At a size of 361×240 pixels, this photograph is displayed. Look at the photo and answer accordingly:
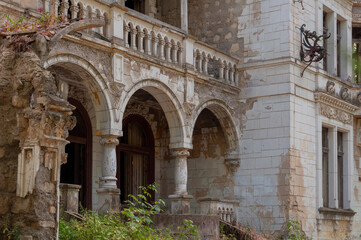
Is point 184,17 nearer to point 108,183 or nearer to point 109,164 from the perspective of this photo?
point 109,164

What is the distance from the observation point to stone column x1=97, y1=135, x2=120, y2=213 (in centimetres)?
1170

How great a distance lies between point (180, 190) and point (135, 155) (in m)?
2.79

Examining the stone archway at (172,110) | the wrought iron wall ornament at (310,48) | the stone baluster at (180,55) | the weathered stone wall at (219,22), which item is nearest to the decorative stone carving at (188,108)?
the stone archway at (172,110)

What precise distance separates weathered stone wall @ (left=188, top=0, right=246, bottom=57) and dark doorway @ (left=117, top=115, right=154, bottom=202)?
280 centimetres

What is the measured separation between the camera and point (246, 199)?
15289 mm

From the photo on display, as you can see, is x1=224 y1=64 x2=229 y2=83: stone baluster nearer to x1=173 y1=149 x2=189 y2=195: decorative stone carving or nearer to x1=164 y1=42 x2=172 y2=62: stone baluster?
x1=164 y1=42 x2=172 y2=62: stone baluster

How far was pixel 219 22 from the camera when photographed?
16281 mm

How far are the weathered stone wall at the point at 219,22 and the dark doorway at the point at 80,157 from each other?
4.06 meters

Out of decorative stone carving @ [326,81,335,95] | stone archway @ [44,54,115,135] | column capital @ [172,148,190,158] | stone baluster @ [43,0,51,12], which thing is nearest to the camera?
stone baluster @ [43,0,51,12]

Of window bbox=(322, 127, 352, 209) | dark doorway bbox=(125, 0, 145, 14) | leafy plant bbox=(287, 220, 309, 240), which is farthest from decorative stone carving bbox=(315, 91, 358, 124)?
dark doorway bbox=(125, 0, 145, 14)

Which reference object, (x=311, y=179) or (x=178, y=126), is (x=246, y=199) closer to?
(x=311, y=179)

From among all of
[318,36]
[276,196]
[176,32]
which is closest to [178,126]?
[176,32]

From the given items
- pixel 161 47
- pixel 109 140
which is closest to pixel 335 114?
pixel 161 47

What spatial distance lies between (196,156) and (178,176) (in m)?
2.61
